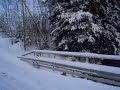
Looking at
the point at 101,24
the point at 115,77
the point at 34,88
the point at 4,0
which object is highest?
the point at 4,0

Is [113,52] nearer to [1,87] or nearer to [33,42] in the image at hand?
[1,87]

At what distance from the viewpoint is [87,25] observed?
505 inches

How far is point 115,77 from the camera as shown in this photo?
6.44m

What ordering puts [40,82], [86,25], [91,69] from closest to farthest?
[91,69], [40,82], [86,25]

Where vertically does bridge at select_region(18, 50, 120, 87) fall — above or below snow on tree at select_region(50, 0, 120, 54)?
below

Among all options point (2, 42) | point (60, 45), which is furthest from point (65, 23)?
point (2, 42)

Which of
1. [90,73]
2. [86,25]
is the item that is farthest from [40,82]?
[86,25]

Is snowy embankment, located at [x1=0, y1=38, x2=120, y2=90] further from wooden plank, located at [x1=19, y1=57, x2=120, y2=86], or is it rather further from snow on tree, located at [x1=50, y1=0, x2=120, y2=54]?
snow on tree, located at [x1=50, y1=0, x2=120, y2=54]

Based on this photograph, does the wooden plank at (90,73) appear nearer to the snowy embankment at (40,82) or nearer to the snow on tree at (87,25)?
the snowy embankment at (40,82)

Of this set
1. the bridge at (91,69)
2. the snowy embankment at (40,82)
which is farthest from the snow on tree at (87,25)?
the snowy embankment at (40,82)

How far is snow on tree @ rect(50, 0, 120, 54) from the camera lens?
13.0 m

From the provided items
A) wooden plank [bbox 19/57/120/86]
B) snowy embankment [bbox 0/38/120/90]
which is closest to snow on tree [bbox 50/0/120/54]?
wooden plank [bbox 19/57/120/86]

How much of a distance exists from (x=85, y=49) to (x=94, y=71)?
21.2ft

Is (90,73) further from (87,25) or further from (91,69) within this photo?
(87,25)
